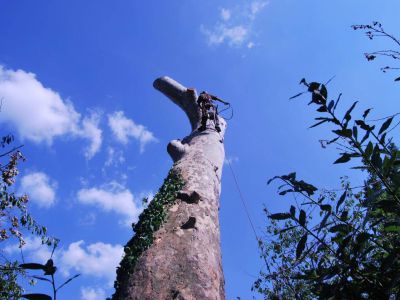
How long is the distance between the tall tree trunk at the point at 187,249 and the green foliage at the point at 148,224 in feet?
0.11

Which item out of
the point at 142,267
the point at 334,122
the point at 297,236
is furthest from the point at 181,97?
the point at 334,122

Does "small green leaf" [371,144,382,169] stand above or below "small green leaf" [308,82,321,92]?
below

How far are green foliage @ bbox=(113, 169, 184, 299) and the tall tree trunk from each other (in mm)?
32

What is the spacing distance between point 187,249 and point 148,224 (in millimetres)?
450

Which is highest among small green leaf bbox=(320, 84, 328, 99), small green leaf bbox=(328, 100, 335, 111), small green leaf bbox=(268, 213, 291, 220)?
small green leaf bbox=(320, 84, 328, 99)

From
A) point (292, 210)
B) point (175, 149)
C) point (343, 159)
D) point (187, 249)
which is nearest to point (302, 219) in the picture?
point (292, 210)

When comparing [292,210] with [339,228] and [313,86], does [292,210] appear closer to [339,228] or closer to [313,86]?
[339,228]

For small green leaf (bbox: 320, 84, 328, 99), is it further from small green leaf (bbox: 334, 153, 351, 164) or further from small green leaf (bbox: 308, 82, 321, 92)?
small green leaf (bbox: 334, 153, 351, 164)

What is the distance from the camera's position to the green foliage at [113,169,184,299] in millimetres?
2297

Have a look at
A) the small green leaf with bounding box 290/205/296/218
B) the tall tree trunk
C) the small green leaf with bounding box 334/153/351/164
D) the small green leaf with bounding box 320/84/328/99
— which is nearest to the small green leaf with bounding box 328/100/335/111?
the small green leaf with bounding box 320/84/328/99

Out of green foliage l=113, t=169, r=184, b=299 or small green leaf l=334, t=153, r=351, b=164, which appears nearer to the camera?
small green leaf l=334, t=153, r=351, b=164

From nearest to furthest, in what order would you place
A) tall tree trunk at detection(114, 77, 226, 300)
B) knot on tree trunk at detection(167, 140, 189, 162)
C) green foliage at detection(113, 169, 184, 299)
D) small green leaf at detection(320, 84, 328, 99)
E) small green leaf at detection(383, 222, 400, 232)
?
small green leaf at detection(383, 222, 400, 232)
small green leaf at detection(320, 84, 328, 99)
tall tree trunk at detection(114, 77, 226, 300)
green foliage at detection(113, 169, 184, 299)
knot on tree trunk at detection(167, 140, 189, 162)

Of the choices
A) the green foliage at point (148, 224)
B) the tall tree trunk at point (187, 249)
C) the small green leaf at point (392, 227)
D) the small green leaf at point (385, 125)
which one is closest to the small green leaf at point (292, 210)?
the small green leaf at point (392, 227)

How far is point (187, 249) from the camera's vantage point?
90.2 inches
